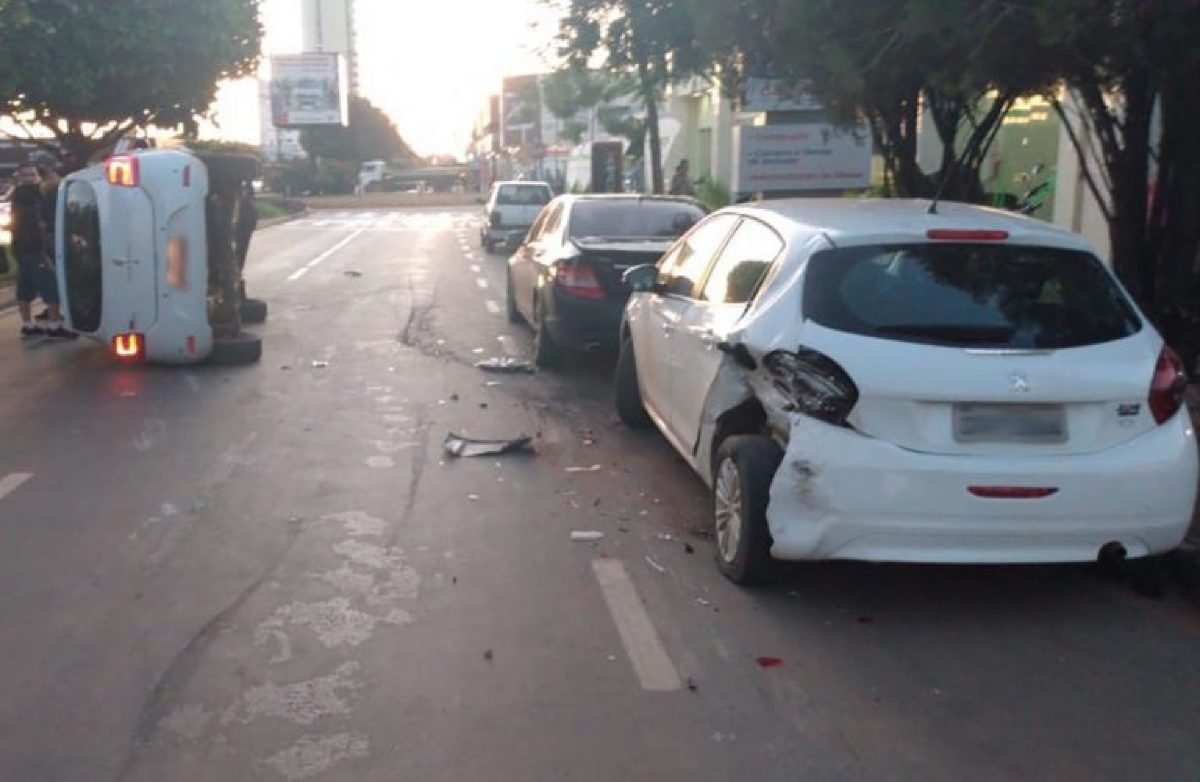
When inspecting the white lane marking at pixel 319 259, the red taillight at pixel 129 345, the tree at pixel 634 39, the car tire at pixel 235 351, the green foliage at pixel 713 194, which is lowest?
the white lane marking at pixel 319 259

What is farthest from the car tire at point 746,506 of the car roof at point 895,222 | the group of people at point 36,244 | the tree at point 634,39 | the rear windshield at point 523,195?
the rear windshield at point 523,195

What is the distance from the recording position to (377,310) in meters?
18.1

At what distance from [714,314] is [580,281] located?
457 centimetres

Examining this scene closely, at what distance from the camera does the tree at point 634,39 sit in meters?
17.2

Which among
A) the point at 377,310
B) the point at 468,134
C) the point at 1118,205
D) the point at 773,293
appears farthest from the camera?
the point at 468,134

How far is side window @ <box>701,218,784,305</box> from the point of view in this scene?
688cm

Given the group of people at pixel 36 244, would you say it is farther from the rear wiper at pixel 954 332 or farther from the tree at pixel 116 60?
the rear wiper at pixel 954 332

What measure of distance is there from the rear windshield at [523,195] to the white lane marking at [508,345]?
17116mm

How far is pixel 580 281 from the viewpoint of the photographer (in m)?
11.7

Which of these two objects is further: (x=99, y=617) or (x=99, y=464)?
(x=99, y=464)

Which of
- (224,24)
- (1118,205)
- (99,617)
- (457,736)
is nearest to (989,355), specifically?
(457,736)

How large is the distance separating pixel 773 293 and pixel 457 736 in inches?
105

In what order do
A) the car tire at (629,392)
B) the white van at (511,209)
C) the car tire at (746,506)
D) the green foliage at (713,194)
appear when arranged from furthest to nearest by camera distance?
1. the green foliage at (713,194)
2. the white van at (511,209)
3. the car tire at (629,392)
4. the car tire at (746,506)

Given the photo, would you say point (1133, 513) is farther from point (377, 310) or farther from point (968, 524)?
point (377, 310)
